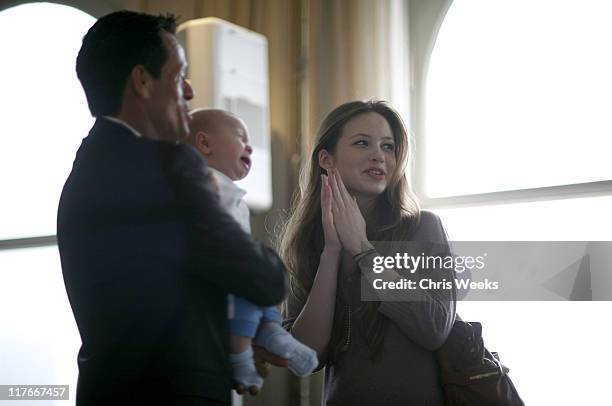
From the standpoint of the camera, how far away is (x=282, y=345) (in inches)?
46.6

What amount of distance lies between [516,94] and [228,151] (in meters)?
1.24

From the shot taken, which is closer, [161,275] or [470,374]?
[161,275]

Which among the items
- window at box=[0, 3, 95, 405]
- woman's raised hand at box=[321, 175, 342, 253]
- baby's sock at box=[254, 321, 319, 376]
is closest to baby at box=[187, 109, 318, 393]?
baby's sock at box=[254, 321, 319, 376]

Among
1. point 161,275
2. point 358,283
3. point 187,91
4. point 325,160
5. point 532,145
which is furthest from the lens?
point 532,145

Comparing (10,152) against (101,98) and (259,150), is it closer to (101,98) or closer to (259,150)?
(259,150)

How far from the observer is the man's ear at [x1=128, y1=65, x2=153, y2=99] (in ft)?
3.86

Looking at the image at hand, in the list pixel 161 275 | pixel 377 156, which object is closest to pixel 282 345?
pixel 161 275

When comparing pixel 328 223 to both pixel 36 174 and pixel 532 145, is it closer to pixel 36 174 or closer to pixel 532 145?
pixel 532 145

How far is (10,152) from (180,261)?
146cm

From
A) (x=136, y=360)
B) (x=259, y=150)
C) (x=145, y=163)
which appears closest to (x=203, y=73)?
(x=259, y=150)

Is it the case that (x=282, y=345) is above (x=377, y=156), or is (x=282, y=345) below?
below

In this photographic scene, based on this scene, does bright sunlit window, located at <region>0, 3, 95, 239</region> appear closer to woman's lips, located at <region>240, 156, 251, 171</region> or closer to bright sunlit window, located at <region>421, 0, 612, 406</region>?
woman's lips, located at <region>240, 156, 251, 171</region>

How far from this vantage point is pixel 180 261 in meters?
1.12

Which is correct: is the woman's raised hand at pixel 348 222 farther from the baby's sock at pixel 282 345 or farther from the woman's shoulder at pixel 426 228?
the baby's sock at pixel 282 345
